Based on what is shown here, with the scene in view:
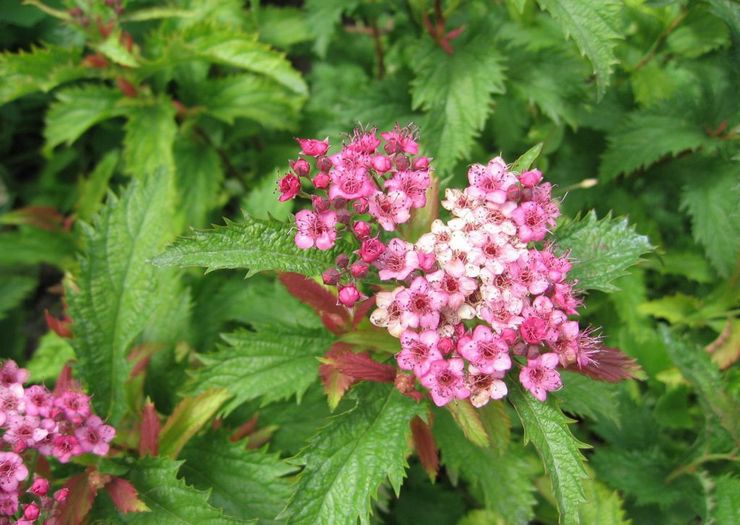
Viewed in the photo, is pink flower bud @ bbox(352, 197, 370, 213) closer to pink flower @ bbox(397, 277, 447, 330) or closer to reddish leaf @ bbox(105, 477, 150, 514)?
pink flower @ bbox(397, 277, 447, 330)

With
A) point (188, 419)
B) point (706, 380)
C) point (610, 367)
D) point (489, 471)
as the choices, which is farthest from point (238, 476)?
point (706, 380)

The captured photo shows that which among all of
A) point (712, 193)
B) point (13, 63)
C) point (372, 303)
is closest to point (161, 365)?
point (372, 303)

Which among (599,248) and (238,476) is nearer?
(599,248)

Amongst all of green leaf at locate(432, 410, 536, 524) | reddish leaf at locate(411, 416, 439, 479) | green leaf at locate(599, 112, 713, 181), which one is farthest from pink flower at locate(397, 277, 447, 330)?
green leaf at locate(599, 112, 713, 181)

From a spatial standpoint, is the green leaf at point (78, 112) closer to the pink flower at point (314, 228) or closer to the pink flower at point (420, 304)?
the pink flower at point (314, 228)

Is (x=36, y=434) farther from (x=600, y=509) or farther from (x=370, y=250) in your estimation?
(x=600, y=509)

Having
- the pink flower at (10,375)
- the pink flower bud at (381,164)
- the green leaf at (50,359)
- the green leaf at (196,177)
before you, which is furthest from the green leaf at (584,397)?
the green leaf at (50,359)
